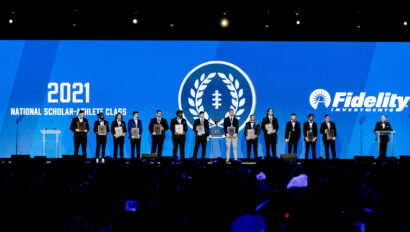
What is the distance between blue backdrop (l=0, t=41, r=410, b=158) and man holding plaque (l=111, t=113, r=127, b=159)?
114 centimetres

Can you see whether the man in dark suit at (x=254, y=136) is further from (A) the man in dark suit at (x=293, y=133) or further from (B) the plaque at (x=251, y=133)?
(A) the man in dark suit at (x=293, y=133)

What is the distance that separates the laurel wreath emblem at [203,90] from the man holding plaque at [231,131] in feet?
4.34

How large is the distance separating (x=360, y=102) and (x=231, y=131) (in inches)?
196

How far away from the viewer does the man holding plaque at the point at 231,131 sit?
56.6ft

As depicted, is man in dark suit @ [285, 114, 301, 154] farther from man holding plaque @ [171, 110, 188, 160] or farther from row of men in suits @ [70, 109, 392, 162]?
man holding plaque @ [171, 110, 188, 160]

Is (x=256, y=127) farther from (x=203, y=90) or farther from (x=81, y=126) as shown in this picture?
(x=81, y=126)

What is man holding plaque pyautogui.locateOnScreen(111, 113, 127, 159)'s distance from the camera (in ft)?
57.3

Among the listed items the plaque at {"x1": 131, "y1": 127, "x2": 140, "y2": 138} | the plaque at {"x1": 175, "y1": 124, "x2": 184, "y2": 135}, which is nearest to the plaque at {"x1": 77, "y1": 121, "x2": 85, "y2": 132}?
the plaque at {"x1": 131, "y1": 127, "x2": 140, "y2": 138}

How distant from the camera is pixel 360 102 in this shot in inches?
739

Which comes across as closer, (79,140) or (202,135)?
(202,135)

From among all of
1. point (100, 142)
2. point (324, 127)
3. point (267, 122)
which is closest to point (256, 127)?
point (267, 122)
